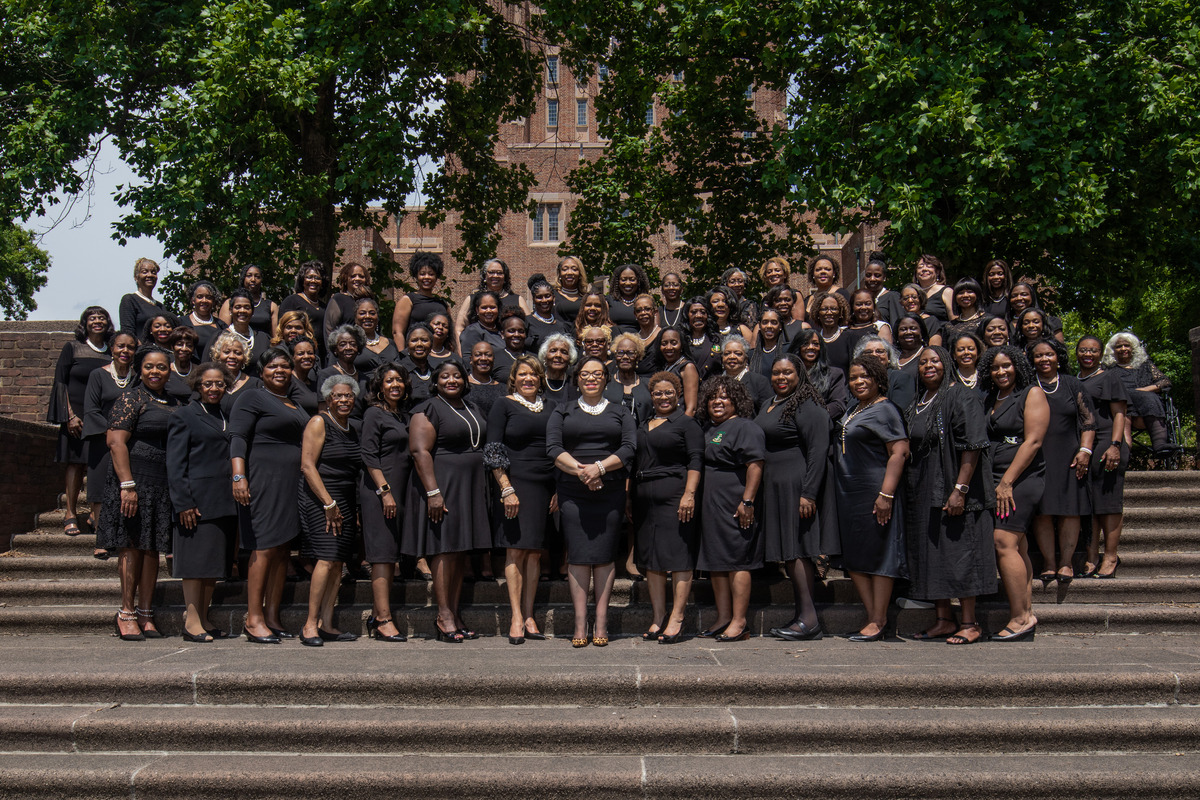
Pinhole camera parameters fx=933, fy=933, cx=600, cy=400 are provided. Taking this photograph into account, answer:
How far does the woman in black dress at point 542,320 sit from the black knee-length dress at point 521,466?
1599 mm

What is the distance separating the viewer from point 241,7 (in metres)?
13.0

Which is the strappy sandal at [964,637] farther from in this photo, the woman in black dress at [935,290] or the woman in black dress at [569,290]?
the woman in black dress at [569,290]

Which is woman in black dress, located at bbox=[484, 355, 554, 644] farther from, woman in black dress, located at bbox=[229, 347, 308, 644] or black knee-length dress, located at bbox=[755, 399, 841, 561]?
black knee-length dress, located at bbox=[755, 399, 841, 561]

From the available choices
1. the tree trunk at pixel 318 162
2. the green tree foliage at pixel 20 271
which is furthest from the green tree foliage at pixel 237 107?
the green tree foliage at pixel 20 271

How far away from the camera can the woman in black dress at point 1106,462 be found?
7.52 meters

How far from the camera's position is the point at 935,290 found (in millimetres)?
8820

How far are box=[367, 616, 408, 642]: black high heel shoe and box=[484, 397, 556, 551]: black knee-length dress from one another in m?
0.97

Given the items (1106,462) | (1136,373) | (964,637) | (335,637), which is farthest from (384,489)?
(1136,373)

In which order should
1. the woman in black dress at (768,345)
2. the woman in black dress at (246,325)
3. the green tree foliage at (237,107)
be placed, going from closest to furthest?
the woman in black dress at (768,345) → the woman in black dress at (246,325) → the green tree foliage at (237,107)

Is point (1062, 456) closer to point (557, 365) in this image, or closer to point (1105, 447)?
point (1105, 447)

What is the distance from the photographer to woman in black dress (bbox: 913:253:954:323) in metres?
8.60

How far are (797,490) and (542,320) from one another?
116 inches

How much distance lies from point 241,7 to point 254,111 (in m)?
1.75

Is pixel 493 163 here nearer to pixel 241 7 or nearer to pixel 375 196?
pixel 375 196
